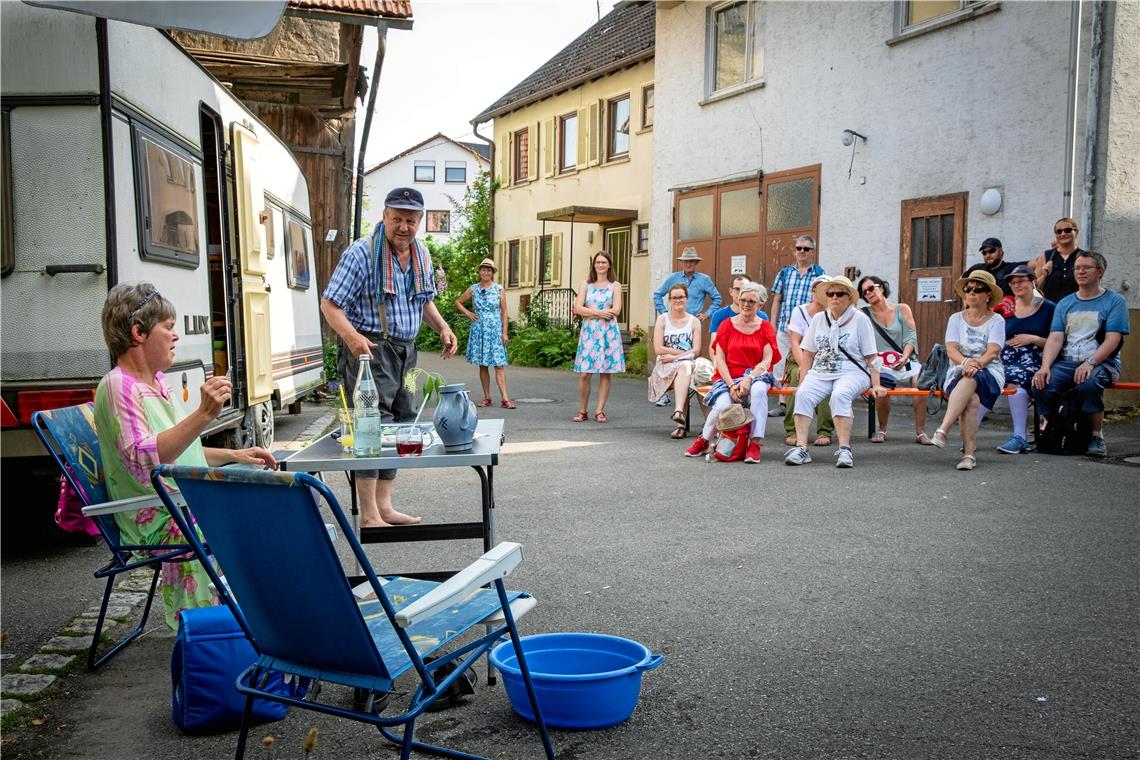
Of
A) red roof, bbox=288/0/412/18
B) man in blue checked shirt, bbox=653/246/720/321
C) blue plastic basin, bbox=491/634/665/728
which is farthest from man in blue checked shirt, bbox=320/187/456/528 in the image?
man in blue checked shirt, bbox=653/246/720/321

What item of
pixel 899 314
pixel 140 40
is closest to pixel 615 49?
pixel 899 314

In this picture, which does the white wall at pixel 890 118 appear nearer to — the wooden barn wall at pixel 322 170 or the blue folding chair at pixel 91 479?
the wooden barn wall at pixel 322 170

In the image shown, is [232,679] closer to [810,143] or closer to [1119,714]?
[1119,714]

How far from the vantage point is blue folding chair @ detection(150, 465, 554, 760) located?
2697 millimetres

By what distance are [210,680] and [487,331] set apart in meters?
10.5

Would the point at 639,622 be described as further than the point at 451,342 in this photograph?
No

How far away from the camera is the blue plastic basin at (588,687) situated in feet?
11.3

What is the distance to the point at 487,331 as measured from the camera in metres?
13.9

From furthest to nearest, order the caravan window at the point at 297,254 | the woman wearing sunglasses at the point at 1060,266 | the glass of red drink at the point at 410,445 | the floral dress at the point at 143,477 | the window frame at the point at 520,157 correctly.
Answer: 1. the window frame at the point at 520,157
2. the caravan window at the point at 297,254
3. the woman wearing sunglasses at the point at 1060,266
4. the floral dress at the point at 143,477
5. the glass of red drink at the point at 410,445

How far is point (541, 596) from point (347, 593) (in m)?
2.42

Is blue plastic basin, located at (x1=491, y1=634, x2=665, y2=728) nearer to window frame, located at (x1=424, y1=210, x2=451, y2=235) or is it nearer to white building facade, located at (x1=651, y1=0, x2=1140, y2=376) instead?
white building facade, located at (x1=651, y1=0, x2=1140, y2=376)

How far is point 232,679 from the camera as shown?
139 inches

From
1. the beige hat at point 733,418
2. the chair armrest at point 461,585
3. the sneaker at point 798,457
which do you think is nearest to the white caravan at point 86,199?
the chair armrest at point 461,585

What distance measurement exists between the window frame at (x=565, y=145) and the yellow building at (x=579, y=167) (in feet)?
0.08
